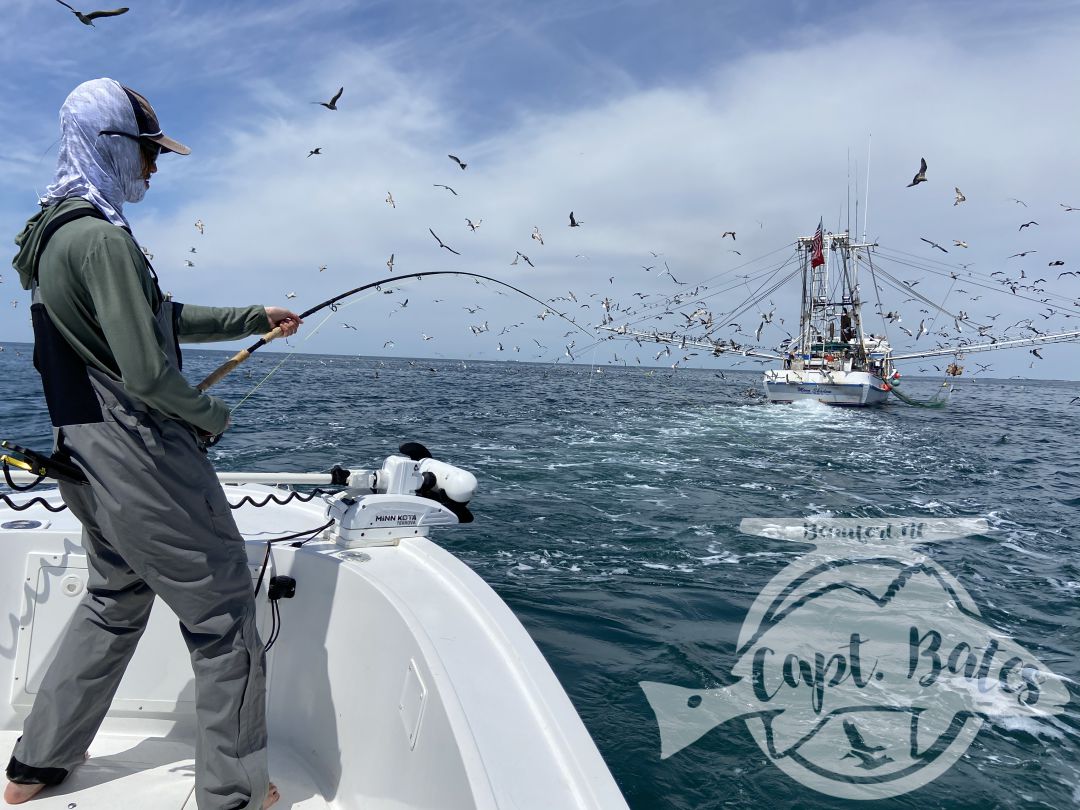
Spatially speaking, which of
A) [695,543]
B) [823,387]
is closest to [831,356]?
[823,387]

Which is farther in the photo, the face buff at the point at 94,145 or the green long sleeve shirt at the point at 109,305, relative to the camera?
the face buff at the point at 94,145

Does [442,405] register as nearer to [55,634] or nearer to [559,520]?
[559,520]

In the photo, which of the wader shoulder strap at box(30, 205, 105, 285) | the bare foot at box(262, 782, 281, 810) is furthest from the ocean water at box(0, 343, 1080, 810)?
the wader shoulder strap at box(30, 205, 105, 285)

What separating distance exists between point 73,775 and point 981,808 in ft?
12.1

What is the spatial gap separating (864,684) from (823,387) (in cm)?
3064

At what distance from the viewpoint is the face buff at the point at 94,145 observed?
1.78 metres

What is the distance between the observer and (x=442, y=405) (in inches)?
919

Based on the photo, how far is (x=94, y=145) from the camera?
181cm

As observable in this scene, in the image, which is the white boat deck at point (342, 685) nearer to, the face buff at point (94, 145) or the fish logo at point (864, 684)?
the face buff at point (94, 145)

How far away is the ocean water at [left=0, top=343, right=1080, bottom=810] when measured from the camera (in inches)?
125

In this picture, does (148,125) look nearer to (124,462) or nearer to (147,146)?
(147,146)

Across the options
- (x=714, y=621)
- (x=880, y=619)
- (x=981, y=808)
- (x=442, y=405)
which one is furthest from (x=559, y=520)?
(x=442, y=405)

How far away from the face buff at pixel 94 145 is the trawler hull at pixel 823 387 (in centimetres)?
3325

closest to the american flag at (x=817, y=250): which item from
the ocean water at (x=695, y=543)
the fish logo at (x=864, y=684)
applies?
the ocean water at (x=695, y=543)
